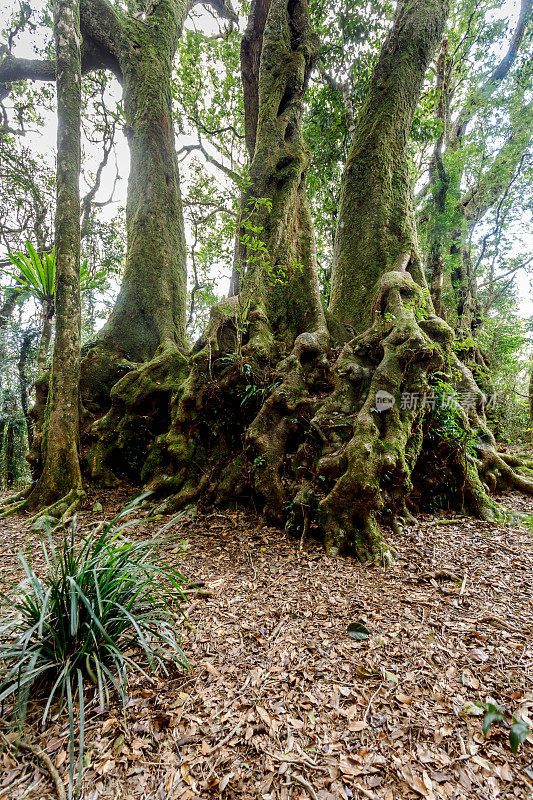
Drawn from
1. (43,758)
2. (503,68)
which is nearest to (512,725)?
A: (43,758)

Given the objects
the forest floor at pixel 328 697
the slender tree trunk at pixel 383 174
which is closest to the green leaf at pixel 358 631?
the forest floor at pixel 328 697

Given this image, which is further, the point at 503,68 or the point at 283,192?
the point at 503,68

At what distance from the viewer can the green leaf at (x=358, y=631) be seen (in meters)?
1.93

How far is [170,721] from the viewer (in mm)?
1468

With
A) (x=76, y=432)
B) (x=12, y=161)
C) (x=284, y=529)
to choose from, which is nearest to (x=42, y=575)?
(x=76, y=432)

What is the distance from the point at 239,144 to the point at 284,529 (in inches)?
485

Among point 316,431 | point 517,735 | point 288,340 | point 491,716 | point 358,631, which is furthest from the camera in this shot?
point 288,340

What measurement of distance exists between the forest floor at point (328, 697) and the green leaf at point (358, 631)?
0.06m

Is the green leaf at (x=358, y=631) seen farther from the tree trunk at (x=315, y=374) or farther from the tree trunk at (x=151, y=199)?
the tree trunk at (x=151, y=199)

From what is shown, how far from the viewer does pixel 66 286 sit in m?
3.88

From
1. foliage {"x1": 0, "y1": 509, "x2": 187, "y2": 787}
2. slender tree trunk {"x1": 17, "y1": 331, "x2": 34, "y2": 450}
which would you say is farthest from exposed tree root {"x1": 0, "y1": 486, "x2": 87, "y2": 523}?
slender tree trunk {"x1": 17, "y1": 331, "x2": 34, "y2": 450}

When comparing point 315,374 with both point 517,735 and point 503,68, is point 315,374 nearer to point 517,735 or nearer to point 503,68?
point 517,735

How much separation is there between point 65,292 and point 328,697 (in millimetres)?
4441

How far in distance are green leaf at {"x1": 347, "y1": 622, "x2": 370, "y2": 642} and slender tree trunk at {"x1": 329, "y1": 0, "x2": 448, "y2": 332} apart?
399 cm
